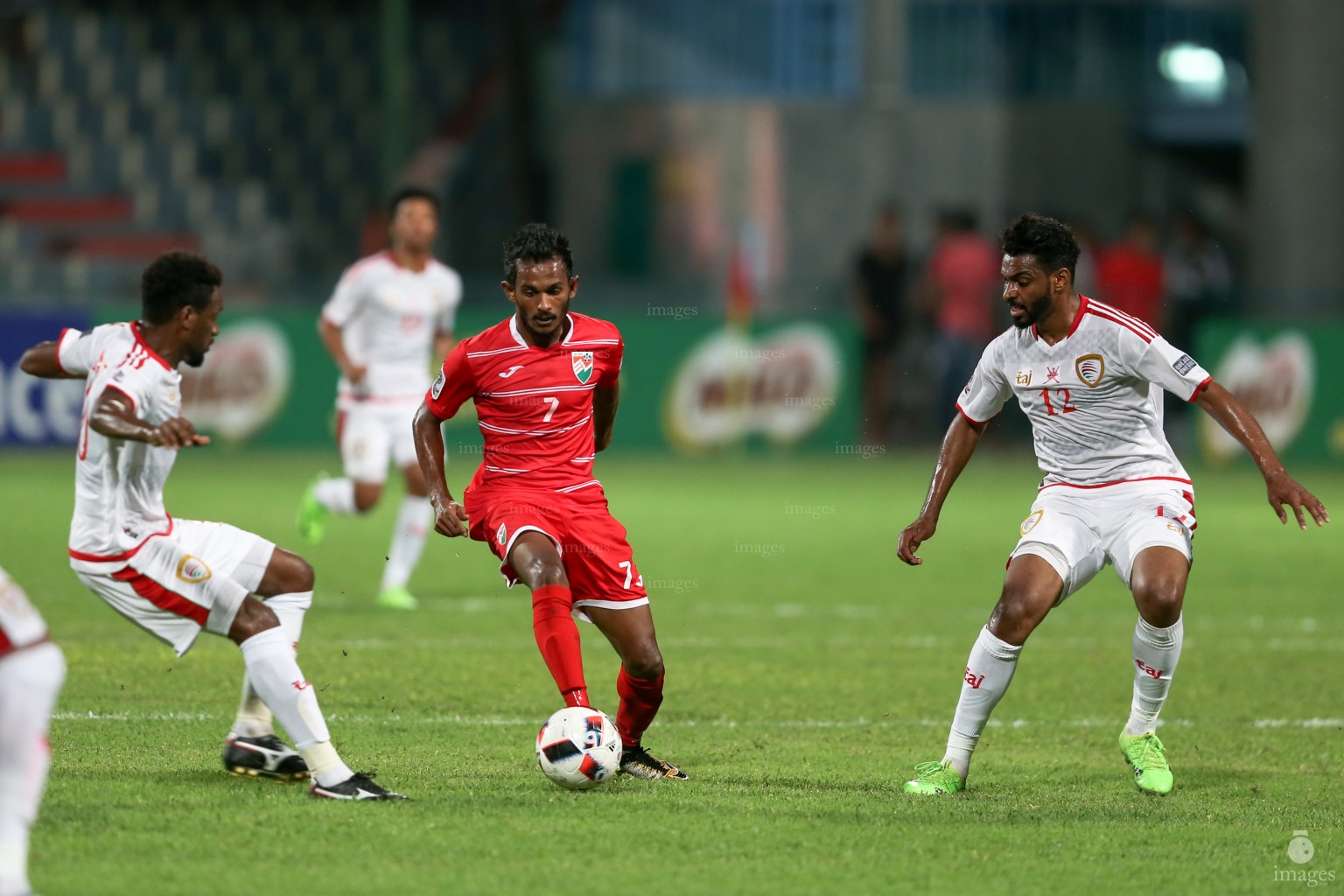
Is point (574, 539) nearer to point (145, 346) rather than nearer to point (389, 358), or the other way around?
point (145, 346)

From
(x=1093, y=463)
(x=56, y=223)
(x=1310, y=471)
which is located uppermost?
(x=1093, y=463)

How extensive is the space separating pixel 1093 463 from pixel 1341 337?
49.0 feet

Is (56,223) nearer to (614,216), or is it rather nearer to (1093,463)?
(614,216)

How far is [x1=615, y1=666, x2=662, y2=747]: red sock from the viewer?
638cm

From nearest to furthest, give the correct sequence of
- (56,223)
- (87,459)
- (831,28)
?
1. (87,459)
2. (56,223)
3. (831,28)

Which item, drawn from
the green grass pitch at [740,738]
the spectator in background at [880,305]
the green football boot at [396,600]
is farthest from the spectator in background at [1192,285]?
the green football boot at [396,600]

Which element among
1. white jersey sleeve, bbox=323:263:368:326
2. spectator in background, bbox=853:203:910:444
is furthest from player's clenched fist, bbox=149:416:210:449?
spectator in background, bbox=853:203:910:444

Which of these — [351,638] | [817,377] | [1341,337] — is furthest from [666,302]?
[351,638]

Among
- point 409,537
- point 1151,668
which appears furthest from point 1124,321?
point 409,537

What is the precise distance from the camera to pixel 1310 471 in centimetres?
1964

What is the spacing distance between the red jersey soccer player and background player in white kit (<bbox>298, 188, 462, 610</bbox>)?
421cm

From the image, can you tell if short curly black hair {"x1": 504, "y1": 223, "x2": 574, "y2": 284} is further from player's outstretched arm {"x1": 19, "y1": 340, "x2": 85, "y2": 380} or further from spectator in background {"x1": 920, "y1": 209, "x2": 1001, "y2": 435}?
spectator in background {"x1": 920, "y1": 209, "x2": 1001, "y2": 435}

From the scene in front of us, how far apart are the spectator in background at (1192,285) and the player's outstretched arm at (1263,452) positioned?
48.2 feet

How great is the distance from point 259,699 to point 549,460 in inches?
47.8
